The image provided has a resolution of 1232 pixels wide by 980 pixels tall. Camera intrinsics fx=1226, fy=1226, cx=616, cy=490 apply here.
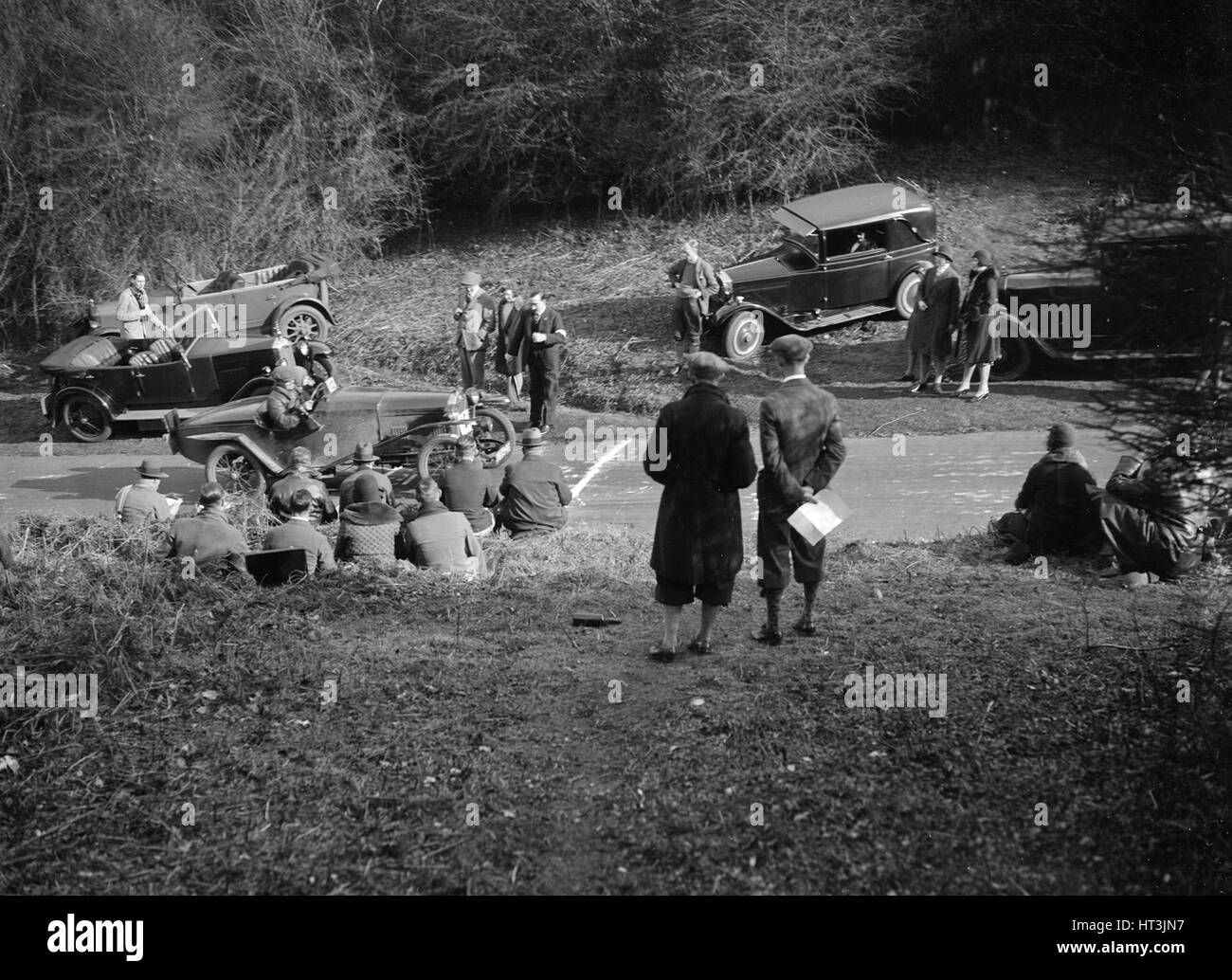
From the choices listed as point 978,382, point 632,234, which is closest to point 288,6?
point 632,234

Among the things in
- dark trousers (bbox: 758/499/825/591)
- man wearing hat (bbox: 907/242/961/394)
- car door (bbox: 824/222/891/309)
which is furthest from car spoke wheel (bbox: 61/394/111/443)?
dark trousers (bbox: 758/499/825/591)

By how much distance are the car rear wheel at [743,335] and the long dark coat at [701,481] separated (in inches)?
393

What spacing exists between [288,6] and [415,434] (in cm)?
1452

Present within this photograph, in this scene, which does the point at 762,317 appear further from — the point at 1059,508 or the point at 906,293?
the point at 1059,508

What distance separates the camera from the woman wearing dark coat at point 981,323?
1439cm

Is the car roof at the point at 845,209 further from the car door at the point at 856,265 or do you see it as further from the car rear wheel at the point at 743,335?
the car rear wheel at the point at 743,335

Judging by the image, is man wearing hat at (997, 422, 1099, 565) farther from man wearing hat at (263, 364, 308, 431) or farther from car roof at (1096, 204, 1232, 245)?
man wearing hat at (263, 364, 308, 431)

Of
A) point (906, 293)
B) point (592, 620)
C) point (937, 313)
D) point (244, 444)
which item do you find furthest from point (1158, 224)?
point (906, 293)

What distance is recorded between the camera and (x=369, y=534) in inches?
372

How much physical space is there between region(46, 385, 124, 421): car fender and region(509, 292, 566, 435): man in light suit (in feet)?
18.5

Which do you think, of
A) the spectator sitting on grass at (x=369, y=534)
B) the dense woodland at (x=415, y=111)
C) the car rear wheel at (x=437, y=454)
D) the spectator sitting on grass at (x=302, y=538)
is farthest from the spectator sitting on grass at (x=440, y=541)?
the dense woodland at (x=415, y=111)

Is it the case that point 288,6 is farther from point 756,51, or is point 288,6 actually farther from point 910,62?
point 910,62

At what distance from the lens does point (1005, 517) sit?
9609mm

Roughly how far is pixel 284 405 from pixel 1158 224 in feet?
31.5
